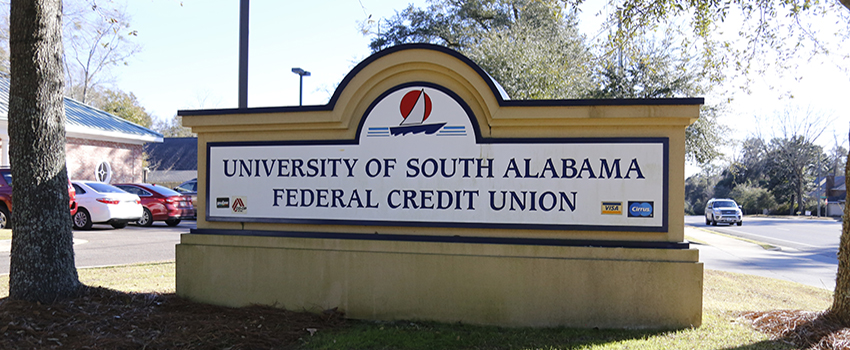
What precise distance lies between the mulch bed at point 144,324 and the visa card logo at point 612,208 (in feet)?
9.02

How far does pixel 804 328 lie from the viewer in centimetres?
519

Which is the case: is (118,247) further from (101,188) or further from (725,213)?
(725,213)

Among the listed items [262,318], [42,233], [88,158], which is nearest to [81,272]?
[42,233]

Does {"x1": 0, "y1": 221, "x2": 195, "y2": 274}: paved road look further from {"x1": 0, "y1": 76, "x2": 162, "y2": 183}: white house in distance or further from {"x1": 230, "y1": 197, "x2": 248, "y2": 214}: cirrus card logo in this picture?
{"x1": 0, "y1": 76, "x2": 162, "y2": 183}: white house in distance

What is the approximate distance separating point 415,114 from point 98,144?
63.2 ft

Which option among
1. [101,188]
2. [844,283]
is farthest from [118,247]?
[844,283]

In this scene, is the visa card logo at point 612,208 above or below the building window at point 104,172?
below

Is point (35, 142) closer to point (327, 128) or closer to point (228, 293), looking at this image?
point (228, 293)

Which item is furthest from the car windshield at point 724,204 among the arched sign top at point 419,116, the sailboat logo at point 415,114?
the sailboat logo at point 415,114

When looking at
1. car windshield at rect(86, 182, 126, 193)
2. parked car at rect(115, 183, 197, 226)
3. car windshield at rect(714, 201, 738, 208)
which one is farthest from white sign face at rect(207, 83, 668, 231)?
car windshield at rect(714, 201, 738, 208)

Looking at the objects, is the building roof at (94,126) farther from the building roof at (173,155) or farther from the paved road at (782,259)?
the building roof at (173,155)

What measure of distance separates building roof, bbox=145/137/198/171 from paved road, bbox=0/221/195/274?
29.4m

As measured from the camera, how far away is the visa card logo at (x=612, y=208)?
5.38 m

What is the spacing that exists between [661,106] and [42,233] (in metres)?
5.84
